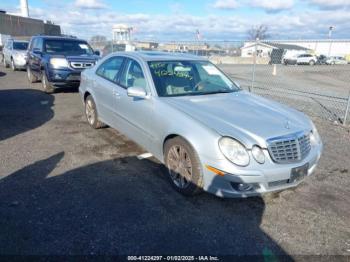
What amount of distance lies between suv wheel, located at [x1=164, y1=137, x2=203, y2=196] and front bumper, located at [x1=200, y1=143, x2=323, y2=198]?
11 cm

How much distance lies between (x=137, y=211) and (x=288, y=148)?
1.82 meters

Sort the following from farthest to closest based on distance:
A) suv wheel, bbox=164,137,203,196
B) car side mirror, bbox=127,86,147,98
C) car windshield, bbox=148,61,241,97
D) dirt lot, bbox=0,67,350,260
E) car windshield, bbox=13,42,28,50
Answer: car windshield, bbox=13,42,28,50, car windshield, bbox=148,61,241,97, car side mirror, bbox=127,86,147,98, suv wheel, bbox=164,137,203,196, dirt lot, bbox=0,67,350,260

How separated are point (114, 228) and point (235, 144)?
152 cm

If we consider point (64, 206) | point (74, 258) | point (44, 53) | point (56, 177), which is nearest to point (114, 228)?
point (74, 258)

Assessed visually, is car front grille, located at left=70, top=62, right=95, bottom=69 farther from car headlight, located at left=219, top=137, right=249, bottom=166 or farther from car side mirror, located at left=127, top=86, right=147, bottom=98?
car headlight, located at left=219, top=137, right=249, bottom=166

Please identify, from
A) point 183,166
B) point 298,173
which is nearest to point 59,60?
point 183,166

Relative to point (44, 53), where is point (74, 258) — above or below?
below

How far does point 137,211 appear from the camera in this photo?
3307 mm

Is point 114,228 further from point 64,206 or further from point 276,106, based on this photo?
point 276,106

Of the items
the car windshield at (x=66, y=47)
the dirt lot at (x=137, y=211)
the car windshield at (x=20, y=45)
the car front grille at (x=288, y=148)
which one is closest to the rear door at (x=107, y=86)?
the dirt lot at (x=137, y=211)

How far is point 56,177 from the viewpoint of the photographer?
4.03 meters

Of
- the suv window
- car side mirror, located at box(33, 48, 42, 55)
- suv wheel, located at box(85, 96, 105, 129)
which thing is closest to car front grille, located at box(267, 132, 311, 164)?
the suv window

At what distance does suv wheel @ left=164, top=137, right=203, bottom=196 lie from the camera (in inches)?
132

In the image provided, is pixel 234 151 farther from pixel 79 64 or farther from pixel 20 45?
pixel 20 45
